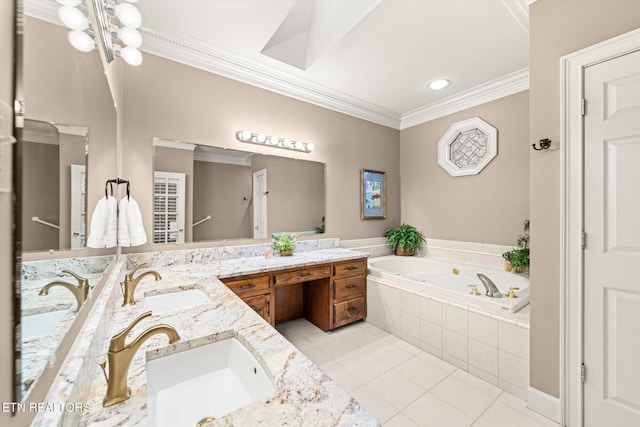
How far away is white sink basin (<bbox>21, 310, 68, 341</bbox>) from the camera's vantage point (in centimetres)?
41

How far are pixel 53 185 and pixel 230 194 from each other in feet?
6.46

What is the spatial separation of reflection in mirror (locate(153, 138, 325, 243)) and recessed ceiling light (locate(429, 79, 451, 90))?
1585 millimetres

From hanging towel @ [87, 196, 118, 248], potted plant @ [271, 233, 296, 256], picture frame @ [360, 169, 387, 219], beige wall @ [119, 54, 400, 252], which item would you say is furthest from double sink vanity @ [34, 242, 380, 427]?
picture frame @ [360, 169, 387, 219]

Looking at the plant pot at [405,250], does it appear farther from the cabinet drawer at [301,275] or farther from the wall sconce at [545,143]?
the wall sconce at [545,143]

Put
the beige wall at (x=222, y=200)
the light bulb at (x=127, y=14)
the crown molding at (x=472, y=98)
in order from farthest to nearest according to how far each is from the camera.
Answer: the crown molding at (x=472, y=98)
the beige wall at (x=222, y=200)
the light bulb at (x=127, y=14)

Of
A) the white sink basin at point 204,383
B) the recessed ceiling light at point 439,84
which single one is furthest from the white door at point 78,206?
the recessed ceiling light at point 439,84

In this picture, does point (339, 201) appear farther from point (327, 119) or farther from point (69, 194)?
point (69, 194)

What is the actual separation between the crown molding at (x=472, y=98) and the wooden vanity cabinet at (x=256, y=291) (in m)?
3.07

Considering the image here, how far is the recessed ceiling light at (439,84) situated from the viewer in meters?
2.85

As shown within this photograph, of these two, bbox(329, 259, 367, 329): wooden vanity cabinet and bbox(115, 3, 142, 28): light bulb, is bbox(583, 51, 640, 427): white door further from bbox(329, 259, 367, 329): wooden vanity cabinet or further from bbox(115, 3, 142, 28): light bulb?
bbox(115, 3, 142, 28): light bulb

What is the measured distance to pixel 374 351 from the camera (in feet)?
7.63

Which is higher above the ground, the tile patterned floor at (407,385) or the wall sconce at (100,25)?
the wall sconce at (100,25)

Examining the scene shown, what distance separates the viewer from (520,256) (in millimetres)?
2570

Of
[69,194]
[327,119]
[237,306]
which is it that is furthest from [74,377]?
[327,119]
